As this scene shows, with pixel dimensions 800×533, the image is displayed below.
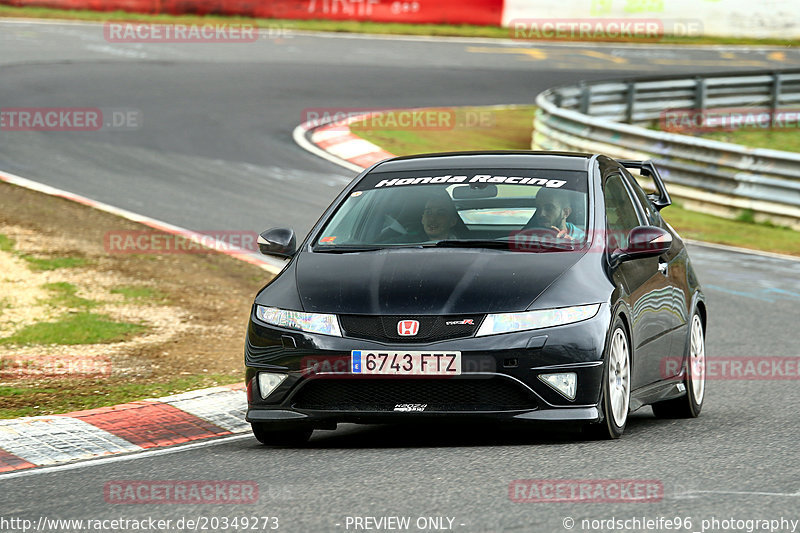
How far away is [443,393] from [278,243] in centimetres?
153

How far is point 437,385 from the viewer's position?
6488 millimetres

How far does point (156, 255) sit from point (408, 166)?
5.84m

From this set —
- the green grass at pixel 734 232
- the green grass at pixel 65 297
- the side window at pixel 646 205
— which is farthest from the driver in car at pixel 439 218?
the green grass at pixel 734 232

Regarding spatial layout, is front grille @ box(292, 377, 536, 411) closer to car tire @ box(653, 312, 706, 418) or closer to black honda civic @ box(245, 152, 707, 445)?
black honda civic @ box(245, 152, 707, 445)

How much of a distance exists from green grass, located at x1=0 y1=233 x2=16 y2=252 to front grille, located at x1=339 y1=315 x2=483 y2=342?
7.21m

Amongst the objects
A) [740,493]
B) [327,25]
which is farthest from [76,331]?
[327,25]

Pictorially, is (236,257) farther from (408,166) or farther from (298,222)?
(408,166)

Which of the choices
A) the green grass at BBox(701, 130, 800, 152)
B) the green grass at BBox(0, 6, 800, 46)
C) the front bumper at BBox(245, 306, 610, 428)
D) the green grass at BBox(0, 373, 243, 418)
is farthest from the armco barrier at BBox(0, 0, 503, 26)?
the front bumper at BBox(245, 306, 610, 428)

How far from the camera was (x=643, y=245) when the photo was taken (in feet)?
24.0

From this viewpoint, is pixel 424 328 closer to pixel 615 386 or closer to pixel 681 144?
pixel 615 386

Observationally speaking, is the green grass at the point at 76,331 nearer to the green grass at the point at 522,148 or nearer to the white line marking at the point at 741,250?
the white line marking at the point at 741,250

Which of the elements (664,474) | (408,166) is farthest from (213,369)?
(664,474)

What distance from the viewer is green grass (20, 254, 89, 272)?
40.3 ft

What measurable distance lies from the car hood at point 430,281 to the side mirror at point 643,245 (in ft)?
1.21
